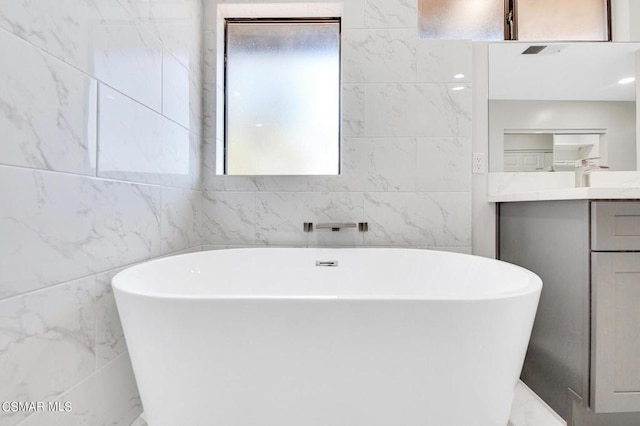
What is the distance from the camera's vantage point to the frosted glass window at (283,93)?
2000 millimetres

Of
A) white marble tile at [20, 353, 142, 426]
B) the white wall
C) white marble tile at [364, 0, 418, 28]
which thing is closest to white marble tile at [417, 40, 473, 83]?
white marble tile at [364, 0, 418, 28]

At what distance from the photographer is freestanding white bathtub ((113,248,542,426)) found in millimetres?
688

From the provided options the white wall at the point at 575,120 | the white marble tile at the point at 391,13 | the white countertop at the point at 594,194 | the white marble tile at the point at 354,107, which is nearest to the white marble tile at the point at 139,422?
the white marble tile at the point at 354,107

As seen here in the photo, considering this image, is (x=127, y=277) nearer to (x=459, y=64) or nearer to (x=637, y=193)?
(x=637, y=193)

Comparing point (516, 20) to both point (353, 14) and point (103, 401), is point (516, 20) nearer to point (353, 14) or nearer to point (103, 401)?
point (353, 14)

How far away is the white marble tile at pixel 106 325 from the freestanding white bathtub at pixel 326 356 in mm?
228

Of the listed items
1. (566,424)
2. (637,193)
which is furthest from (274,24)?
(566,424)

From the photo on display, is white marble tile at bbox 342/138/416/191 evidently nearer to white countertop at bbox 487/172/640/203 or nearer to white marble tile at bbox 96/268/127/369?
white countertop at bbox 487/172/640/203

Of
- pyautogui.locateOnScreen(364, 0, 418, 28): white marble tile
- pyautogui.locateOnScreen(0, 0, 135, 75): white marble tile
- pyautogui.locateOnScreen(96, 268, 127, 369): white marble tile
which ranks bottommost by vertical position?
pyautogui.locateOnScreen(96, 268, 127, 369): white marble tile

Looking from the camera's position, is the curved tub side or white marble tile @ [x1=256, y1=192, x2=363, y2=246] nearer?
the curved tub side

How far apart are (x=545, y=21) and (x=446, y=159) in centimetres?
111

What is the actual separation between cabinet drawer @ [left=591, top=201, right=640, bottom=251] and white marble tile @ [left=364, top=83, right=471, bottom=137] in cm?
85

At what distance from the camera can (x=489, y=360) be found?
718 millimetres

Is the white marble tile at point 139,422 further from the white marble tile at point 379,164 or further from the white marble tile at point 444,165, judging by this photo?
the white marble tile at point 444,165
